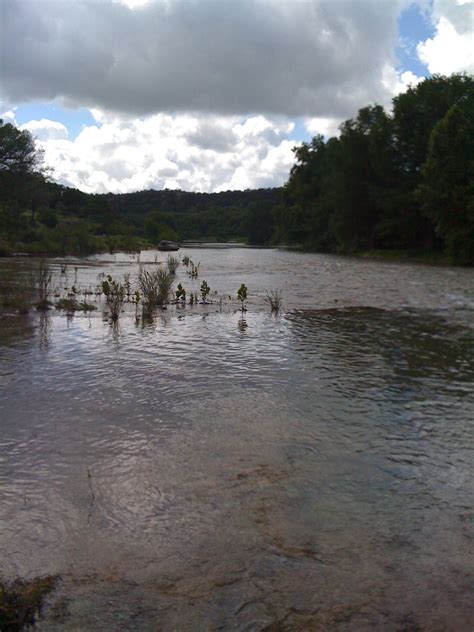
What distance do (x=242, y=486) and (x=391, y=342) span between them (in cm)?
705

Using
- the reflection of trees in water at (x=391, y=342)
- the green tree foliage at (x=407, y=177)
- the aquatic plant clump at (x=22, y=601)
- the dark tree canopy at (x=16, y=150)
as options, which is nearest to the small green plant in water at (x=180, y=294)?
the reflection of trees in water at (x=391, y=342)

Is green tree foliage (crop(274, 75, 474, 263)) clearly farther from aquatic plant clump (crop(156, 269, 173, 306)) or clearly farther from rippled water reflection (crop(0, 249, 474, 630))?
rippled water reflection (crop(0, 249, 474, 630))

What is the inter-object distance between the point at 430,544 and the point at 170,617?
1.88m

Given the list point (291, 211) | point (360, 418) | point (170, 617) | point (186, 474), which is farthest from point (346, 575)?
point (291, 211)

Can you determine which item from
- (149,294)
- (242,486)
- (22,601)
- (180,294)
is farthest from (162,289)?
(22,601)

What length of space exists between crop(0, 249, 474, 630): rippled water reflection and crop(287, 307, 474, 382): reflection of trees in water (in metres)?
0.09

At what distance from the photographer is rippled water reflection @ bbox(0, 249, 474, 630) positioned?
130 inches

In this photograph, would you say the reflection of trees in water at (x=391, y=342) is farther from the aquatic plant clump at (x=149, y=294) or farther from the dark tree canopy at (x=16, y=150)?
the dark tree canopy at (x=16, y=150)

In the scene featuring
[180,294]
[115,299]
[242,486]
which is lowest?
[242,486]

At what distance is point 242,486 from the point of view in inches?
187

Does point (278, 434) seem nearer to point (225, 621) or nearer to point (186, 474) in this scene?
point (186, 474)

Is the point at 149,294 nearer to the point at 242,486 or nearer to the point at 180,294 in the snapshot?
the point at 180,294

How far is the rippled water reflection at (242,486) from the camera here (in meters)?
3.30

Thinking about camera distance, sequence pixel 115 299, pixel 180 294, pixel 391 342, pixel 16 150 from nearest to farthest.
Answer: pixel 391 342 < pixel 115 299 < pixel 180 294 < pixel 16 150
